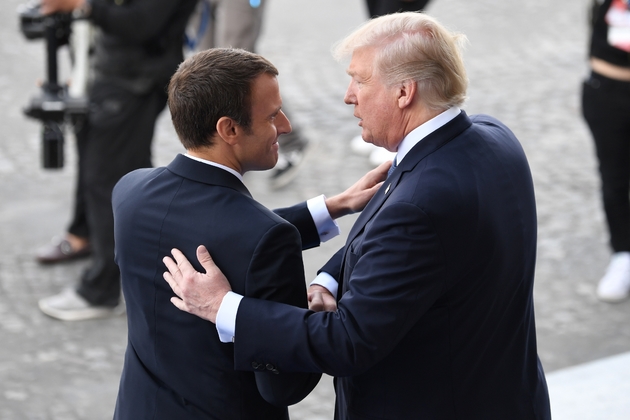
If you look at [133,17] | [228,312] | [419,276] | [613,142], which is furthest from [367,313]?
[613,142]

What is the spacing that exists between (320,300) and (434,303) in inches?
15.0

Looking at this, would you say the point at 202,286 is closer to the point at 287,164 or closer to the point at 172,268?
the point at 172,268

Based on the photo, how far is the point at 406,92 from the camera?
2293mm

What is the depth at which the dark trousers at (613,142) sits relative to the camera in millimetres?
4883

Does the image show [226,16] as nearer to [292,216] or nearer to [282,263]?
[292,216]

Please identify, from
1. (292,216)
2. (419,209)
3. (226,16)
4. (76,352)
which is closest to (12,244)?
(76,352)

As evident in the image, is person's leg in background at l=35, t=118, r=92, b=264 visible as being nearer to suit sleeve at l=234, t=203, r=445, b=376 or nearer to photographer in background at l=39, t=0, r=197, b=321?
photographer in background at l=39, t=0, r=197, b=321

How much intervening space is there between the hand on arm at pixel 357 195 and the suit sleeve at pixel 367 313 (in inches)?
22.4

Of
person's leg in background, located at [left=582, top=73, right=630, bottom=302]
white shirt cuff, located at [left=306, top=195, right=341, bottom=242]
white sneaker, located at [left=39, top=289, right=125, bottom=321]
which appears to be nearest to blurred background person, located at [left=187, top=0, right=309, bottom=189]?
white sneaker, located at [left=39, top=289, right=125, bottom=321]

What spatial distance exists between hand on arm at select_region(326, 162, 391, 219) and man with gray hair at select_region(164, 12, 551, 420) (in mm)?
332

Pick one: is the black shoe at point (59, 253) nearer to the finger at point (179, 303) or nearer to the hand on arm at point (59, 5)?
the hand on arm at point (59, 5)

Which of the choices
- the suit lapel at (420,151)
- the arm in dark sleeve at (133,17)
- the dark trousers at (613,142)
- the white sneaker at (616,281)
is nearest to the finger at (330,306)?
the suit lapel at (420,151)

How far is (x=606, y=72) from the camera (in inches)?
193

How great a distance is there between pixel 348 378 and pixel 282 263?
0.49 metres
